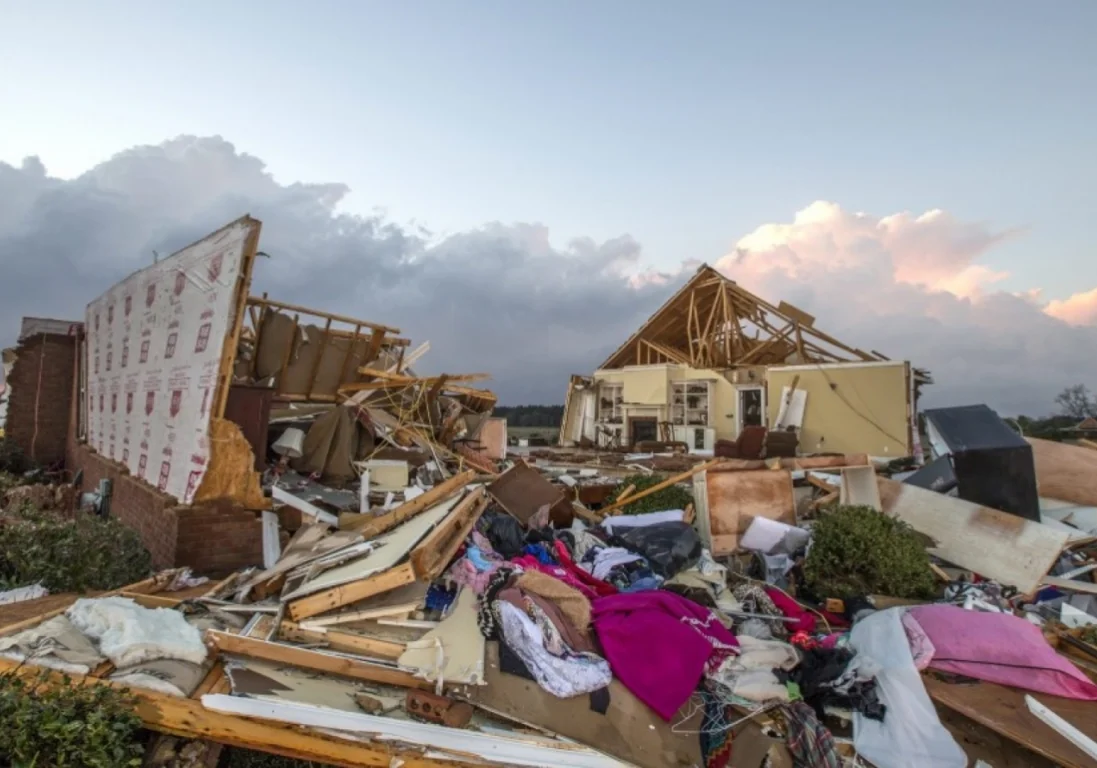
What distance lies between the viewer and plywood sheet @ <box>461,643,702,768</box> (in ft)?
10.9

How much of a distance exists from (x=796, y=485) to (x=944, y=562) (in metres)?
2.17

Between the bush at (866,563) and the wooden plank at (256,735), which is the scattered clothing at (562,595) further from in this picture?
the bush at (866,563)

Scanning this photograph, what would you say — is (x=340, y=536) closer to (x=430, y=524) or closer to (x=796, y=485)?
(x=430, y=524)

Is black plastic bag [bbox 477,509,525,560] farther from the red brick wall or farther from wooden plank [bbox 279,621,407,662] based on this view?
the red brick wall

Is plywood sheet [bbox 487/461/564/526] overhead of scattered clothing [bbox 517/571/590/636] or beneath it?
overhead

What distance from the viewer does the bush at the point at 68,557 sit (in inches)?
190

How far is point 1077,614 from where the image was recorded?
5.25 meters

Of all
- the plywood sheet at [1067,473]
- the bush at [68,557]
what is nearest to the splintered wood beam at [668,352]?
the plywood sheet at [1067,473]

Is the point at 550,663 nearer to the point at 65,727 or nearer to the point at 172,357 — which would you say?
the point at 65,727

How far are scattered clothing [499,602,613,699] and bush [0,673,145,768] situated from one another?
82.0 inches

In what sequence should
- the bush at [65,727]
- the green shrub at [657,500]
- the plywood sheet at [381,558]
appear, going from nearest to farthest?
the bush at [65,727] < the plywood sheet at [381,558] < the green shrub at [657,500]

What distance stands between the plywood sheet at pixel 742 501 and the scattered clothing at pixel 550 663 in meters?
3.73

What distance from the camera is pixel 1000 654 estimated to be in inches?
156

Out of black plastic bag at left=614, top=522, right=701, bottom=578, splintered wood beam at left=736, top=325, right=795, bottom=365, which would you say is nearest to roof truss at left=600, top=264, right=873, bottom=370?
splintered wood beam at left=736, top=325, right=795, bottom=365
